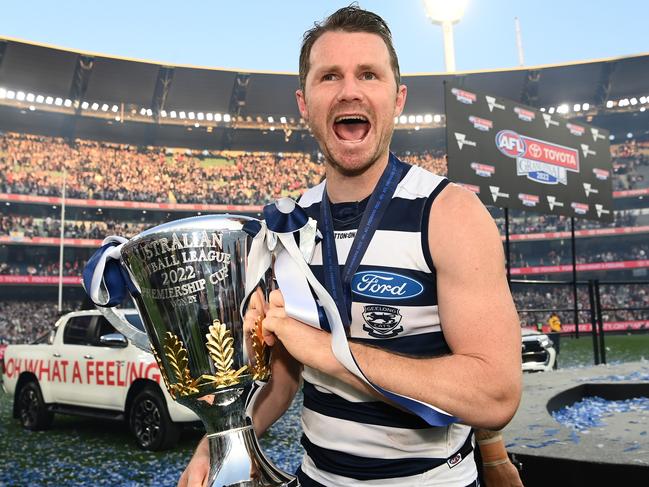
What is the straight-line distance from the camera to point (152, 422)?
22.0 ft

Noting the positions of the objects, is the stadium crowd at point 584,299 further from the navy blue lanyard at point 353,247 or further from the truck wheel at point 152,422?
the navy blue lanyard at point 353,247

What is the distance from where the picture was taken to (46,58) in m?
30.5

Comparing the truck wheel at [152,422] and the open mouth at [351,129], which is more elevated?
the open mouth at [351,129]

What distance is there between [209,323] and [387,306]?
0.37m

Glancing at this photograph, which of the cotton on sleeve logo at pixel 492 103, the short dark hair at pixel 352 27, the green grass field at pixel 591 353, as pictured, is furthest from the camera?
the green grass field at pixel 591 353

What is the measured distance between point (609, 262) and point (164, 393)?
102 ft

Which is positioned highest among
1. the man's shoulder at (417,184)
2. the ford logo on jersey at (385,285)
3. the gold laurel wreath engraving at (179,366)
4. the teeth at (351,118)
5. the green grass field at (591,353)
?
the teeth at (351,118)

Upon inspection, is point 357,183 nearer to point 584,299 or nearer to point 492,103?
point 492,103

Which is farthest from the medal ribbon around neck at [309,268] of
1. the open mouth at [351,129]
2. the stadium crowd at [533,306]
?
the stadium crowd at [533,306]

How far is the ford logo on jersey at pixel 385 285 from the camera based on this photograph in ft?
4.23

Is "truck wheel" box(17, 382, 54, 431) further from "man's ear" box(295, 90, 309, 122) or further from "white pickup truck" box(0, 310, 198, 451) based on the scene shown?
"man's ear" box(295, 90, 309, 122)

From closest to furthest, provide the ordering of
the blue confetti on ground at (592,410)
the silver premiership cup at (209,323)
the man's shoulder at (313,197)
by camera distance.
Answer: the silver premiership cup at (209,323), the man's shoulder at (313,197), the blue confetti on ground at (592,410)

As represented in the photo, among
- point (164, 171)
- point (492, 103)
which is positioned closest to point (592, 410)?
point (492, 103)

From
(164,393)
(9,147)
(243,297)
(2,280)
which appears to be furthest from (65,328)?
(9,147)
